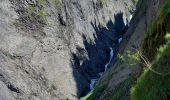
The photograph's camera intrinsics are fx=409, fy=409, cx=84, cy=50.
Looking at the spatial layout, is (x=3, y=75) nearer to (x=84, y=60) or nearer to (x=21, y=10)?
(x=21, y=10)

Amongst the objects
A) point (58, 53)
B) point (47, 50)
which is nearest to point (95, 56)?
point (58, 53)

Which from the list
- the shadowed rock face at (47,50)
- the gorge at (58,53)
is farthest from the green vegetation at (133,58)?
the shadowed rock face at (47,50)

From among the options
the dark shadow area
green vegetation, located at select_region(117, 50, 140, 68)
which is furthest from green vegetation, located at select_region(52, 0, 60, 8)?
green vegetation, located at select_region(117, 50, 140, 68)

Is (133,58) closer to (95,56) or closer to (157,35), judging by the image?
(157,35)

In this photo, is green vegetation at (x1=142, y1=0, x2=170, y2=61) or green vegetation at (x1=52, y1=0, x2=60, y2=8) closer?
green vegetation at (x1=142, y1=0, x2=170, y2=61)

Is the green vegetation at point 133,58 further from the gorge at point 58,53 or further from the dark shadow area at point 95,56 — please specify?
the dark shadow area at point 95,56

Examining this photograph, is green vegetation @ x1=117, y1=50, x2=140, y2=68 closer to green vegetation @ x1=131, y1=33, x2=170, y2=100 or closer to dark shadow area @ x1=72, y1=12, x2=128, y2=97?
green vegetation @ x1=131, y1=33, x2=170, y2=100

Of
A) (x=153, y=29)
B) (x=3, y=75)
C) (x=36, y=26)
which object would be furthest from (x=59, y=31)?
(x=153, y=29)
